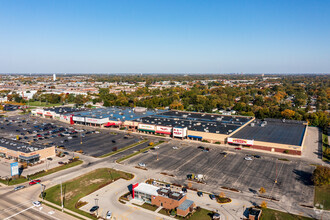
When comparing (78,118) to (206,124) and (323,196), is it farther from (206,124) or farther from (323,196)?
(323,196)

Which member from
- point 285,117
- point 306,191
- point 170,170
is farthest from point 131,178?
point 285,117

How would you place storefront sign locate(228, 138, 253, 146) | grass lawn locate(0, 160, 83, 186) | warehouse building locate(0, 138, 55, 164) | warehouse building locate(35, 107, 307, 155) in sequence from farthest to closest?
storefront sign locate(228, 138, 253, 146) < warehouse building locate(35, 107, 307, 155) < warehouse building locate(0, 138, 55, 164) < grass lawn locate(0, 160, 83, 186)

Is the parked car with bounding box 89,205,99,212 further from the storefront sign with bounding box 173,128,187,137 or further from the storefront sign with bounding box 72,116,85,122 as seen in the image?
the storefront sign with bounding box 72,116,85,122

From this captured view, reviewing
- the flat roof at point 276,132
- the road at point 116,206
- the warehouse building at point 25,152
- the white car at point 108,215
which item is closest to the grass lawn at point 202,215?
the road at point 116,206

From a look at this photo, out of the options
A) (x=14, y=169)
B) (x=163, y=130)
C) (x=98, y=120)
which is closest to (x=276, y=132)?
(x=163, y=130)

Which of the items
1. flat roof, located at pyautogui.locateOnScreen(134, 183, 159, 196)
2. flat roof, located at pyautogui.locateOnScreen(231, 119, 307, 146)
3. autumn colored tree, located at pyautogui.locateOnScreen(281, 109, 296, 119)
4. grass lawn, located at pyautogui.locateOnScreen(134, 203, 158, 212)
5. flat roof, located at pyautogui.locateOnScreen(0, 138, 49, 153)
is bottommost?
grass lawn, located at pyautogui.locateOnScreen(134, 203, 158, 212)

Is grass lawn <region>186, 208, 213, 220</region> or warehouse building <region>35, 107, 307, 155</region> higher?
warehouse building <region>35, 107, 307, 155</region>

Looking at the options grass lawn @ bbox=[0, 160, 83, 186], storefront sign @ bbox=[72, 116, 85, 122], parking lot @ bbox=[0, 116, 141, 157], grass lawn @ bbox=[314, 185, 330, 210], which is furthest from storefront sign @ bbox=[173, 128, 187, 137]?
storefront sign @ bbox=[72, 116, 85, 122]
